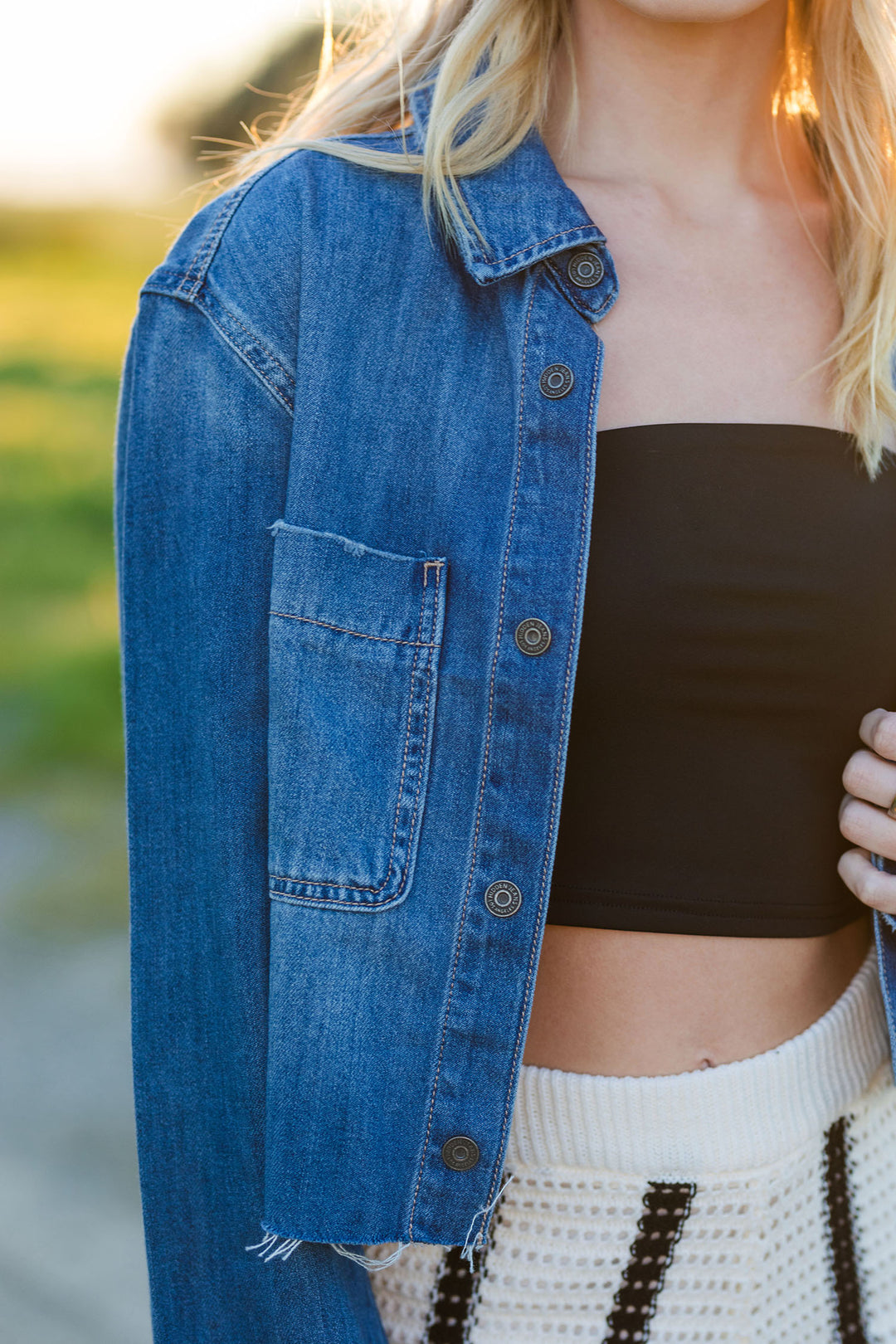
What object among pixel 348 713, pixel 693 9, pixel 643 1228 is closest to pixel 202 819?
pixel 348 713

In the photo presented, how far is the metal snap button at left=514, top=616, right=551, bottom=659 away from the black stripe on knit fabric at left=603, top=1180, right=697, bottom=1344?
0.61m

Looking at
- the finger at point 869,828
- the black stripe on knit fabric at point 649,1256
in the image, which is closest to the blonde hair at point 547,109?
the finger at point 869,828

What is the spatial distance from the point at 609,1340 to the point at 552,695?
0.73 m

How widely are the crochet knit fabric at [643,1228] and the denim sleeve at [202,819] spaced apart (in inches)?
6.7

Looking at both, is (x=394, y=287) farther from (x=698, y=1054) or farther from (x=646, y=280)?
(x=698, y=1054)

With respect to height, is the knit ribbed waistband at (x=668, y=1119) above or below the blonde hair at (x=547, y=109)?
below

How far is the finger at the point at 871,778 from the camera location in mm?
1423

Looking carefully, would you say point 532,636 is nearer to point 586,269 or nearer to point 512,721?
point 512,721

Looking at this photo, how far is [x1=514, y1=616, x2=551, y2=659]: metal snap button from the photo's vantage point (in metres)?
1.23

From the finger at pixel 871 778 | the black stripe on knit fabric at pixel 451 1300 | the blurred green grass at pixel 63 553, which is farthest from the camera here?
the blurred green grass at pixel 63 553

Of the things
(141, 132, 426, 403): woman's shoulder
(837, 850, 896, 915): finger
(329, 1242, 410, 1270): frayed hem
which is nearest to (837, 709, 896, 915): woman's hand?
(837, 850, 896, 915): finger

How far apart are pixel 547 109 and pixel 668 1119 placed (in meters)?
1.25

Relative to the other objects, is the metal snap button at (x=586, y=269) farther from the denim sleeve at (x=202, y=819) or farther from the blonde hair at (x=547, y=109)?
the denim sleeve at (x=202, y=819)

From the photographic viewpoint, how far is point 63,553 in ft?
24.6
